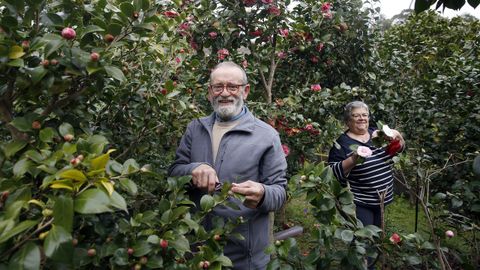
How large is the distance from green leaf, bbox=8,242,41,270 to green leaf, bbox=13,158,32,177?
21 cm

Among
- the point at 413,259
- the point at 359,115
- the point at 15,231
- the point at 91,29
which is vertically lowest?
the point at 413,259

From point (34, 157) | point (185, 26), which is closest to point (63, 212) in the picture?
point (34, 157)

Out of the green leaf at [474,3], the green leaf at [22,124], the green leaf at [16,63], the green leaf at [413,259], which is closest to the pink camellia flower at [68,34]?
the green leaf at [16,63]

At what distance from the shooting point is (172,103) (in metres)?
1.89

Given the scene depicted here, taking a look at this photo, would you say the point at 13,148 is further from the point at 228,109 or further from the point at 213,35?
the point at 213,35

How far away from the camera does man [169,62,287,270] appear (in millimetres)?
1578

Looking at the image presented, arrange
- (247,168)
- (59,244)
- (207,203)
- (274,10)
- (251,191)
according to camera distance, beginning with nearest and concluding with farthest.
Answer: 1. (59,244)
2. (207,203)
3. (251,191)
4. (247,168)
5. (274,10)

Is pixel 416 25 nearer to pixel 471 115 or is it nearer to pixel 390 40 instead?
pixel 390 40

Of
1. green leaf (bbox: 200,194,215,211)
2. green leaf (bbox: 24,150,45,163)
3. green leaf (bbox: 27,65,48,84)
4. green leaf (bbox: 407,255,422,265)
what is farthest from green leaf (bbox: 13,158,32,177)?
green leaf (bbox: 407,255,422,265)

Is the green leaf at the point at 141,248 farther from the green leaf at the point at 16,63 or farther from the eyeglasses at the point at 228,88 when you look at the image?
the eyeglasses at the point at 228,88

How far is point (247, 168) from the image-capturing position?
1606mm

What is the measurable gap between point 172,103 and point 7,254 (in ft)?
4.01

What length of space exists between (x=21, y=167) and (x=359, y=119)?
229 centimetres

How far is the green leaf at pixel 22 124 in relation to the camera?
1045mm
